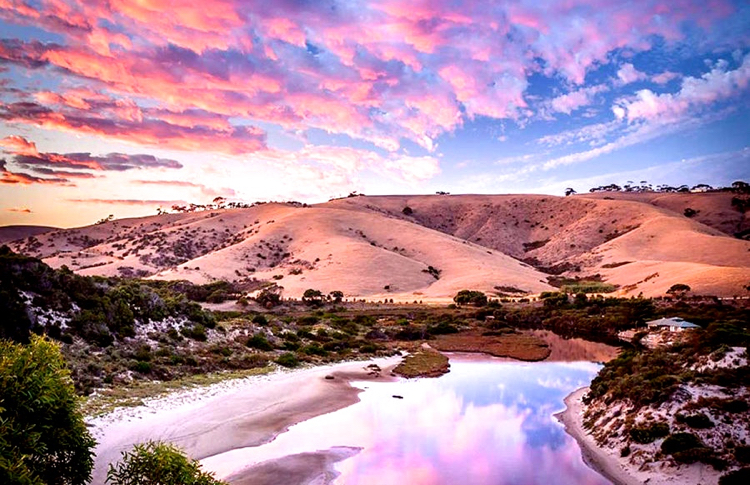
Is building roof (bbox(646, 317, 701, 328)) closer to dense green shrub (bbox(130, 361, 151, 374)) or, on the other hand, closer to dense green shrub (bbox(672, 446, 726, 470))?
dense green shrub (bbox(672, 446, 726, 470))

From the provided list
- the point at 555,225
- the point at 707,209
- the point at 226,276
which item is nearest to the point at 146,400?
the point at 226,276

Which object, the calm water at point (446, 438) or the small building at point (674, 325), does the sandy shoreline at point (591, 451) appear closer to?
the calm water at point (446, 438)

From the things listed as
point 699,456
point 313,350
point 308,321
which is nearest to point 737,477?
point 699,456

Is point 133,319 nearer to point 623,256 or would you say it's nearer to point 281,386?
point 281,386

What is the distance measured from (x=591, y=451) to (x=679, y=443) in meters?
4.44

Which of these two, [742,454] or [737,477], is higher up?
[742,454]

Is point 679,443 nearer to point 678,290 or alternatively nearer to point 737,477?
point 737,477

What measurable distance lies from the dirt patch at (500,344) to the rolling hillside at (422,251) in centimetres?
3788

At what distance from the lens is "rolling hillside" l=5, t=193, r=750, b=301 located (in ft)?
365

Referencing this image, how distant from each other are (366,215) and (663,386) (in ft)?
491

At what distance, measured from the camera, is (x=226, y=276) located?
116 meters

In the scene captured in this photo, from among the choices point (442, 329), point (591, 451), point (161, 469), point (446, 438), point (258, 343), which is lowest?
point (591, 451)

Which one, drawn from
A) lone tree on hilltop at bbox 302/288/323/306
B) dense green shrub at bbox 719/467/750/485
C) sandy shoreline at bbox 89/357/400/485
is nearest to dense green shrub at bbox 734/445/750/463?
dense green shrub at bbox 719/467/750/485

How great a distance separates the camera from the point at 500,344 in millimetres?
58312
